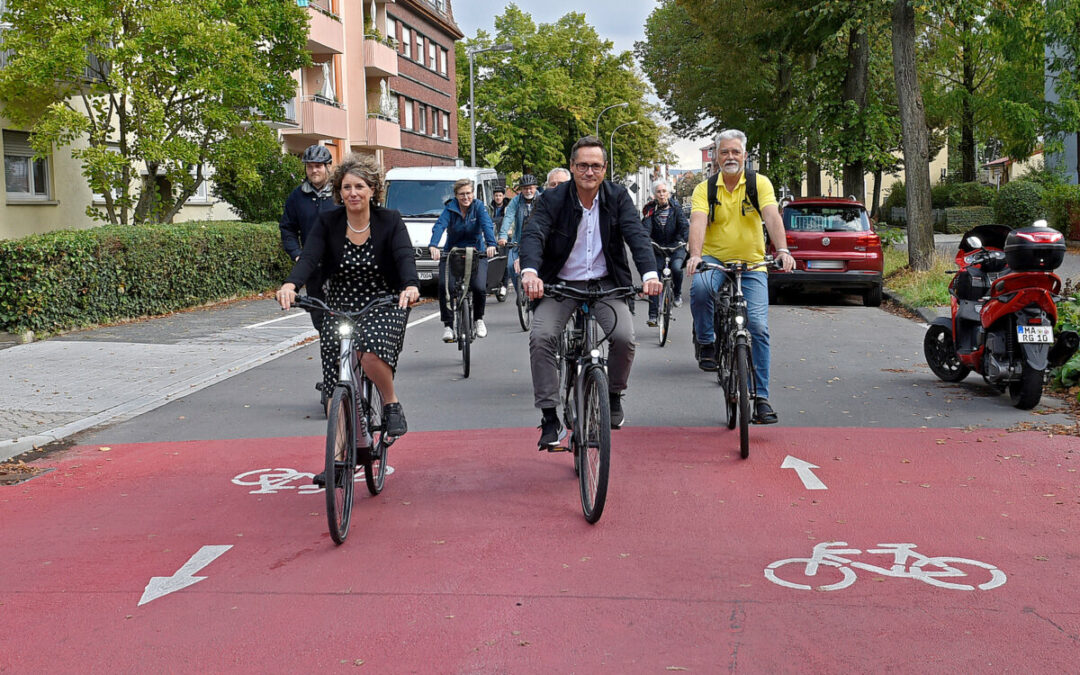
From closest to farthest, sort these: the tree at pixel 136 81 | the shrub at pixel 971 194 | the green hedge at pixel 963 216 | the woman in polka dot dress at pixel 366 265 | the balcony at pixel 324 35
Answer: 1. the woman in polka dot dress at pixel 366 265
2. the tree at pixel 136 81
3. the balcony at pixel 324 35
4. the green hedge at pixel 963 216
5. the shrub at pixel 971 194

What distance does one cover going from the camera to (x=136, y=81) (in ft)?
62.9

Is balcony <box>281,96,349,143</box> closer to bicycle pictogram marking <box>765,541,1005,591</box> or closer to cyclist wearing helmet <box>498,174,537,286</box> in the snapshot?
cyclist wearing helmet <box>498,174,537,286</box>

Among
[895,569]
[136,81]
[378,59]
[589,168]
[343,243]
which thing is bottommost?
[895,569]

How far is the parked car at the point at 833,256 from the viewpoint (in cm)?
1894

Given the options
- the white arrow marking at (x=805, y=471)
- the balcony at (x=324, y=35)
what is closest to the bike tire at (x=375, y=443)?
the white arrow marking at (x=805, y=471)

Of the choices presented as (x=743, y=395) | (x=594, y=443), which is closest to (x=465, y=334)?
(x=743, y=395)

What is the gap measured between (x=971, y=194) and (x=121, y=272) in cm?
3653

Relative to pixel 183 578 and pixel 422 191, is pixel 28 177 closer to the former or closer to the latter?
pixel 422 191

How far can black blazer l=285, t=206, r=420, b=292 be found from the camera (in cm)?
625

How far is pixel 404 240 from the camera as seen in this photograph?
20.6ft

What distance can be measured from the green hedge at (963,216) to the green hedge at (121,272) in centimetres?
2835

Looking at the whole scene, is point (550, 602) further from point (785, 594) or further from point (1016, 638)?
point (1016, 638)

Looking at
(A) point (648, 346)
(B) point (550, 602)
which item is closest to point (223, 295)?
(A) point (648, 346)

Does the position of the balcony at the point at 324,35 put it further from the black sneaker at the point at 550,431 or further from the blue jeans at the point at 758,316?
the black sneaker at the point at 550,431
